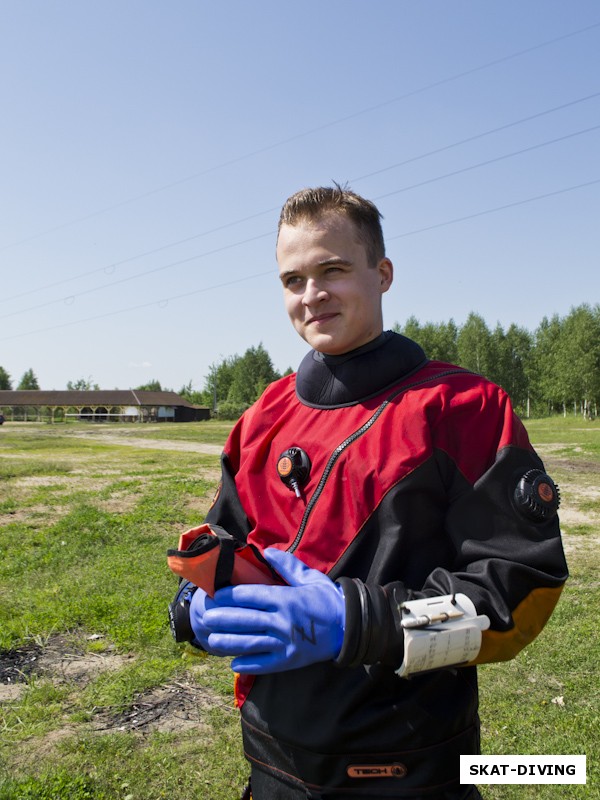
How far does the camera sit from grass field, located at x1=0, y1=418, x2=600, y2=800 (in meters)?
3.47

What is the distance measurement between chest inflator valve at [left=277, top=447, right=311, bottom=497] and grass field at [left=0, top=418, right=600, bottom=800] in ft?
2.21

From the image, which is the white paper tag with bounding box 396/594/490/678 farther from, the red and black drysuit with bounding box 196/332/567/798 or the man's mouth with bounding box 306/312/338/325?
the man's mouth with bounding box 306/312/338/325

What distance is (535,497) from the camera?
1549 mm

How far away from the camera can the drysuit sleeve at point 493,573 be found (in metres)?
1.44

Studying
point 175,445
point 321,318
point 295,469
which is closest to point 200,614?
point 295,469

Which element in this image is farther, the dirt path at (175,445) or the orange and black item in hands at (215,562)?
the dirt path at (175,445)

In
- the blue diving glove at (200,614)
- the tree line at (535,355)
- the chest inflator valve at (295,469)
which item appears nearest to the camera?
the blue diving glove at (200,614)

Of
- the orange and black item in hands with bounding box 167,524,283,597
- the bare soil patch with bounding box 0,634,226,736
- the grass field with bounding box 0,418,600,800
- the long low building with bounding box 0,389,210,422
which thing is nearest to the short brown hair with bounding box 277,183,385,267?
the orange and black item in hands with bounding box 167,524,283,597

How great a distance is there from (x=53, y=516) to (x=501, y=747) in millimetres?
7453

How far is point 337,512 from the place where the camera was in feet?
5.63

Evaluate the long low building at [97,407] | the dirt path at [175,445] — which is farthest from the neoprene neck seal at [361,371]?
the long low building at [97,407]

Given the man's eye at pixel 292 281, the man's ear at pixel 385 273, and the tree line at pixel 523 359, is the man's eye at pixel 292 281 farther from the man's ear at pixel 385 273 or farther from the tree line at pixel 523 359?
the tree line at pixel 523 359

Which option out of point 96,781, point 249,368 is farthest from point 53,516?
point 249,368

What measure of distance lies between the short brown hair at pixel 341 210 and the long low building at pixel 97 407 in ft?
242
